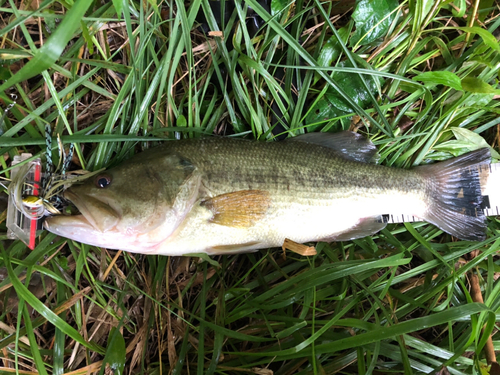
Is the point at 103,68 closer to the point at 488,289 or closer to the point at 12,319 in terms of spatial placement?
the point at 12,319

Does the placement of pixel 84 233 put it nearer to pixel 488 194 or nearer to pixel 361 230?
pixel 361 230

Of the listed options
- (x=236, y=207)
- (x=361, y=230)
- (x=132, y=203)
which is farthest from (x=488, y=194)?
(x=132, y=203)

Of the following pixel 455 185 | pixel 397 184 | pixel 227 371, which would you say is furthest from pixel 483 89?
pixel 227 371

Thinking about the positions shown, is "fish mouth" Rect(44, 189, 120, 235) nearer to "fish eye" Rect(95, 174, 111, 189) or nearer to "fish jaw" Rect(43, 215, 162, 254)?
"fish jaw" Rect(43, 215, 162, 254)

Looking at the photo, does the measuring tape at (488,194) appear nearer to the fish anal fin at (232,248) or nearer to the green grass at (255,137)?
the green grass at (255,137)

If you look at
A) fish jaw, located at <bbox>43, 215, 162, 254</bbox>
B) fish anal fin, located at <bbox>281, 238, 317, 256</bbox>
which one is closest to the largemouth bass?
fish jaw, located at <bbox>43, 215, 162, 254</bbox>

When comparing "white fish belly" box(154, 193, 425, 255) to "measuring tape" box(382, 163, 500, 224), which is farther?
"measuring tape" box(382, 163, 500, 224)
